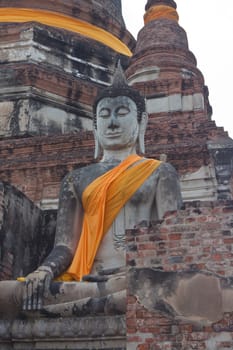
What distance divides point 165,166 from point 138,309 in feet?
8.24

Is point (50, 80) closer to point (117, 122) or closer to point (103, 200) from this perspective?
point (117, 122)

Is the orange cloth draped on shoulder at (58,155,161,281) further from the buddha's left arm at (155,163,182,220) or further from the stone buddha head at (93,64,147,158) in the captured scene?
the stone buddha head at (93,64,147,158)

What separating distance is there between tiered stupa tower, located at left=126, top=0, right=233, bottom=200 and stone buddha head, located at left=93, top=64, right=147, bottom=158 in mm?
2755

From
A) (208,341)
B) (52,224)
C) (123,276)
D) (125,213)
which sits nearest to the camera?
(208,341)

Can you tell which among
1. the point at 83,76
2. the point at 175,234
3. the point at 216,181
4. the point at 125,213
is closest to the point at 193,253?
the point at 175,234

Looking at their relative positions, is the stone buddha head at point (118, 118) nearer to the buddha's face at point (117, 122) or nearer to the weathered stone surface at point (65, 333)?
the buddha's face at point (117, 122)

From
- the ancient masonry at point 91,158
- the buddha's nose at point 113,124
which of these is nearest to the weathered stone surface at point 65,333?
the ancient masonry at point 91,158

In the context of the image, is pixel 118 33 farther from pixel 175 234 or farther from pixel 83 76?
pixel 175 234

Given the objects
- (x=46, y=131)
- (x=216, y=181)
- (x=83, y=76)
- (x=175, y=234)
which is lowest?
(x=175, y=234)

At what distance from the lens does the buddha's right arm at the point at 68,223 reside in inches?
241

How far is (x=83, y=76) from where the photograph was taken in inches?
557

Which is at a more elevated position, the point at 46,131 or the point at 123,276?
the point at 46,131

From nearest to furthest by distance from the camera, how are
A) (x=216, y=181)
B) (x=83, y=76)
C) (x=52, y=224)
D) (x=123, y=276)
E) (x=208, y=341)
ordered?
(x=208, y=341) < (x=123, y=276) < (x=52, y=224) < (x=216, y=181) < (x=83, y=76)

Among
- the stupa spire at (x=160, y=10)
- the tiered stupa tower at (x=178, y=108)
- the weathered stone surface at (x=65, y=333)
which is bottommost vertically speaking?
the weathered stone surface at (x=65, y=333)
